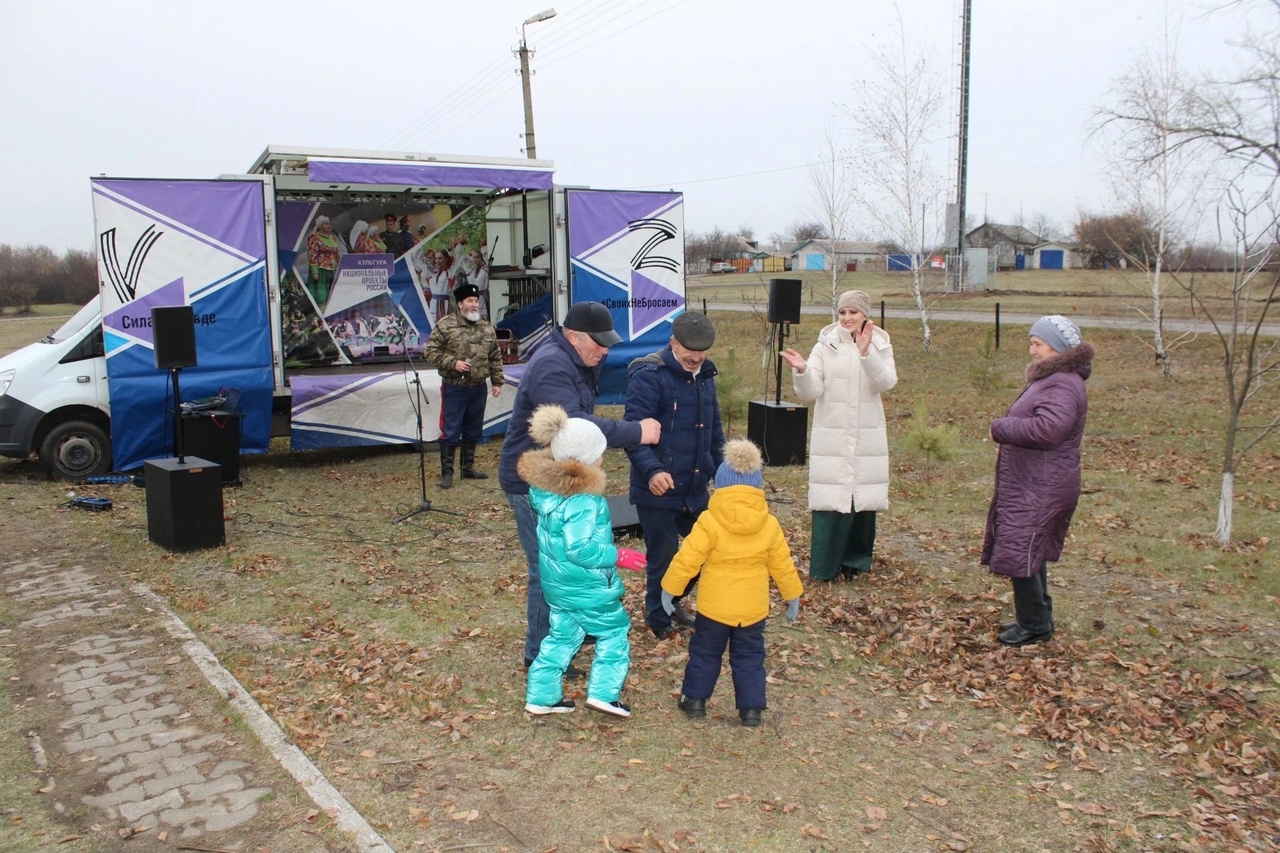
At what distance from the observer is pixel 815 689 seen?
4.74 metres

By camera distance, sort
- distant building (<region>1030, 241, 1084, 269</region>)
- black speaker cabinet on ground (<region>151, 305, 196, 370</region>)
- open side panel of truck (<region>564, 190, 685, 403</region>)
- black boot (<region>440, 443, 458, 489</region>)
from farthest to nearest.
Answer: distant building (<region>1030, 241, 1084, 269</region>)
open side panel of truck (<region>564, 190, 685, 403</region>)
black boot (<region>440, 443, 458, 489</region>)
black speaker cabinet on ground (<region>151, 305, 196, 370</region>)

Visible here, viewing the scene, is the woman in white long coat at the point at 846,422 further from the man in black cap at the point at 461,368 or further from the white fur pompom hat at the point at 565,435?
the man in black cap at the point at 461,368

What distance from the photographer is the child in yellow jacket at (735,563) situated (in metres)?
4.02

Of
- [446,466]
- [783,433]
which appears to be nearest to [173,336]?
[446,466]

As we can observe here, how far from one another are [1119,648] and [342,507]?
6.26 metres

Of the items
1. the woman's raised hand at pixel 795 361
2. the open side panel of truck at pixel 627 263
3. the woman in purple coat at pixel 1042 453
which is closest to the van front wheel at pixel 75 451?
the open side panel of truck at pixel 627 263

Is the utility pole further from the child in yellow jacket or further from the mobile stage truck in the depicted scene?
the child in yellow jacket

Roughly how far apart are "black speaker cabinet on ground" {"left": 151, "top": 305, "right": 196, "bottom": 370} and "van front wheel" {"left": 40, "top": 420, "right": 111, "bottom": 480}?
2.74 meters

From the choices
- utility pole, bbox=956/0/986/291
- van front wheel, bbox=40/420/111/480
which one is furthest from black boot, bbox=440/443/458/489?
utility pole, bbox=956/0/986/291

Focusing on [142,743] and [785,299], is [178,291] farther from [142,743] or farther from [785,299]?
[142,743]

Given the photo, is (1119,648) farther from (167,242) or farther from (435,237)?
(435,237)

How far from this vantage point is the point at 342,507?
8.77 meters

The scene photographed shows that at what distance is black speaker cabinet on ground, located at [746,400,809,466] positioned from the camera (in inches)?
397

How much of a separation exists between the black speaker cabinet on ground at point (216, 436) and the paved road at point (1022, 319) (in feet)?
44.1
